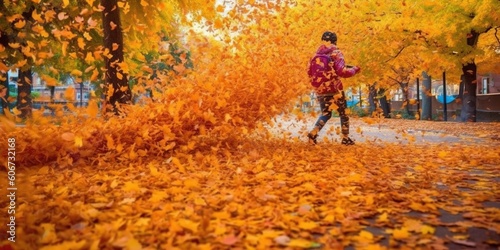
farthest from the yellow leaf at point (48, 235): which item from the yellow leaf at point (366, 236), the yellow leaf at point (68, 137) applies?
the yellow leaf at point (68, 137)

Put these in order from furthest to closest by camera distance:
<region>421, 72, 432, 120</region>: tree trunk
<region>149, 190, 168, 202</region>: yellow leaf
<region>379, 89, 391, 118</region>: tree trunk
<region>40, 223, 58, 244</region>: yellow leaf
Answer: <region>379, 89, 391, 118</region>: tree trunk → <region>421, 72, 432, 120</region>: tree trunk → <region>149, 190, 168, 202</region>: yellow leaf → <region>40, 223, 58, 244</region>: yellow leaf

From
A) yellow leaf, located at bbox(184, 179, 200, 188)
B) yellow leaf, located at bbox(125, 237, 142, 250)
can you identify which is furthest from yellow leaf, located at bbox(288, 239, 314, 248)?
yellow leaf, located at bbox(184, 179, 200, 188)

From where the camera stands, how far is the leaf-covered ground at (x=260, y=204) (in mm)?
2410

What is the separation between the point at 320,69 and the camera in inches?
268

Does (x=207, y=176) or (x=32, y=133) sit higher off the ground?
(x=32, y=133)

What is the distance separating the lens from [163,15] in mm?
9750

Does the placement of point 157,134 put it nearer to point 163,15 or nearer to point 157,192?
point 157,192

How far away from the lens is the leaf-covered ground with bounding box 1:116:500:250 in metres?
2.41

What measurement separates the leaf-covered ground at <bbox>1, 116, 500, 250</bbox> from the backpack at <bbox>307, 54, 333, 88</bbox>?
1828mm

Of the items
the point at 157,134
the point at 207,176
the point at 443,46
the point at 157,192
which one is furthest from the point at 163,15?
the point at 443,46

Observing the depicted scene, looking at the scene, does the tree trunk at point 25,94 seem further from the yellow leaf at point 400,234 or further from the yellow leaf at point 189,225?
the yellow leaf at point 400,234

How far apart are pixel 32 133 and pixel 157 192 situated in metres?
2.72

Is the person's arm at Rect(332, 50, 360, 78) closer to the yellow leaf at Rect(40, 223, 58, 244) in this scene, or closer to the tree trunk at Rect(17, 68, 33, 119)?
the yellow leaf at Rect(40, 223, 58, 244)

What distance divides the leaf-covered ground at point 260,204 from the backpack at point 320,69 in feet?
6.00
